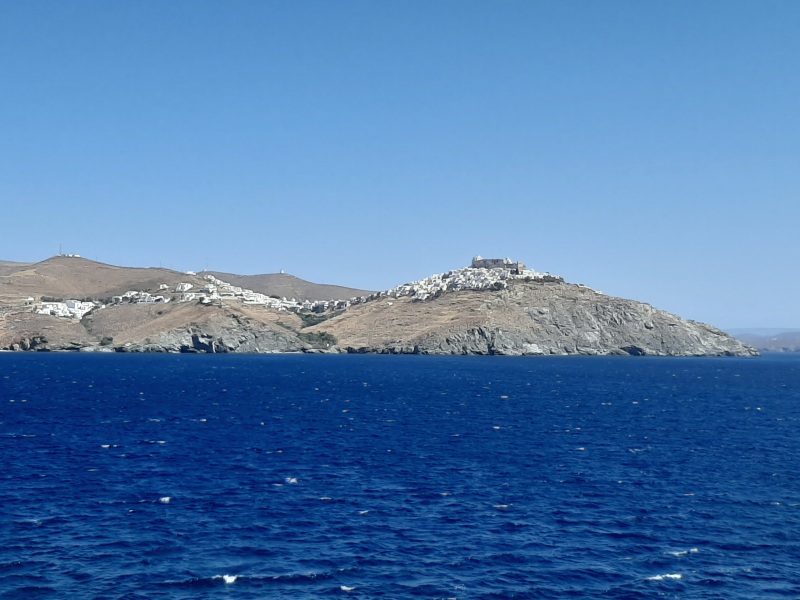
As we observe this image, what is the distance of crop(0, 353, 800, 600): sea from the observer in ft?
128

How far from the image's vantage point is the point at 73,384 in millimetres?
136500

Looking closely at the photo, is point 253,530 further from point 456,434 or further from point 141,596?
point 456,434

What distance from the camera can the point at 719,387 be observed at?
15212cm

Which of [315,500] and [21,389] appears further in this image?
[21,389]

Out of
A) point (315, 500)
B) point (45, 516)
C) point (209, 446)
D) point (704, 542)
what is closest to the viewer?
point (704, 542)

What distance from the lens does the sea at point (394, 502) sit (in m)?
38.9

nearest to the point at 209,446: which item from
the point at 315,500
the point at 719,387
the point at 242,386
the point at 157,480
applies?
the point at 157,480

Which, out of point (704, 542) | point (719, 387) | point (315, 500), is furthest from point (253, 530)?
point (719, 387)

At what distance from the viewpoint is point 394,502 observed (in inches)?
2076

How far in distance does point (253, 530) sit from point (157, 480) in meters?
14.8

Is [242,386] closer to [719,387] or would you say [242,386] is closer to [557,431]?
[557,431]

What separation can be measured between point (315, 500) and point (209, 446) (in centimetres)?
2335

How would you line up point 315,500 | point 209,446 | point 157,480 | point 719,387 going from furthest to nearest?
1. point 719,387
2. point 209,446
3. point 157,480
4. point 315,500

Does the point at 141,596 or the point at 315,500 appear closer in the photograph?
the point at 141,596
